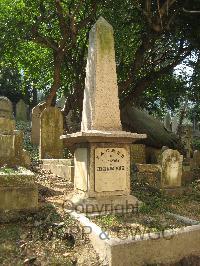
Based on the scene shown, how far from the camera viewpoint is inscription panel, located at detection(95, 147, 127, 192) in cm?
573

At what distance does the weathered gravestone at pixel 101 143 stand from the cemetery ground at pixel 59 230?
0.41 meters

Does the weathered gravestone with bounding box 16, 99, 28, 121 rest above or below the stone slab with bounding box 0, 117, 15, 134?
above

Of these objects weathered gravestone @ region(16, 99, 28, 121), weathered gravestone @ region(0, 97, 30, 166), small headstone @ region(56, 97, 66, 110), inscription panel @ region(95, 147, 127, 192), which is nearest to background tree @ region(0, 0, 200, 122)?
weathered gravestone @ region(0, 97, 30, 166)

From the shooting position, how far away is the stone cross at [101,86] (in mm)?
5941

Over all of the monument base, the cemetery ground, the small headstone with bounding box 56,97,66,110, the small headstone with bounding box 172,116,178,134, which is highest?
the small headstone with bounding box 56,97,66,110

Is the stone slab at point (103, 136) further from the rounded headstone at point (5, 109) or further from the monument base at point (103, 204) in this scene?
the rounded headstone at point (5, 109)

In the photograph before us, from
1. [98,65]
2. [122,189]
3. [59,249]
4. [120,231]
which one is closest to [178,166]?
[122,189]

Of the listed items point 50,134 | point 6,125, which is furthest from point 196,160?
point 6,125

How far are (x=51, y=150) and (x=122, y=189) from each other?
562cm

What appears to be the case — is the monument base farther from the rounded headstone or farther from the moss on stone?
the rounded headstone

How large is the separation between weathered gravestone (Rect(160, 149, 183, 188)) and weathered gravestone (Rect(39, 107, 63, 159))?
4.01 metres

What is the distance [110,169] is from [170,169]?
11.0 ft

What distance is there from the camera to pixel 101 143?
18.9 feet

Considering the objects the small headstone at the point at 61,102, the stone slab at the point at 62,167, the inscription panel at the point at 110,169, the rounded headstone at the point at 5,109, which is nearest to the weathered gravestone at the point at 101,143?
the inscription panel at the point at 110,169
